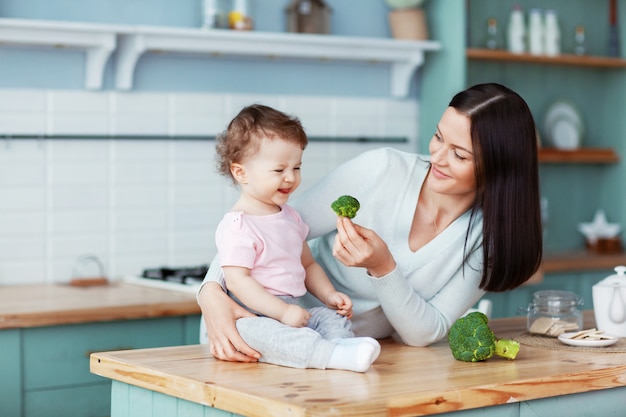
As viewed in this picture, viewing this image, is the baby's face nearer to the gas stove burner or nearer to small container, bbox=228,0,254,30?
the gas stove burner

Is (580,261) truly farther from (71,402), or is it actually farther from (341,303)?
(341,303)

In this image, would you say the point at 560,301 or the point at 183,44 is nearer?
the point at 560,301

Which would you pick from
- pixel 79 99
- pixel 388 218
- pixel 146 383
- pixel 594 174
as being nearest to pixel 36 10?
Result: pixel 79 99

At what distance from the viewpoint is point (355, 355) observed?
82.5 inches

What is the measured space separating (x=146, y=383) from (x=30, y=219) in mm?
2041

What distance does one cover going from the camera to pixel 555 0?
5422 mm

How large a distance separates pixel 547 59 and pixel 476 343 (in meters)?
2.99

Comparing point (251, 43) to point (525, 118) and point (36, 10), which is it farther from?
point (525, 118)

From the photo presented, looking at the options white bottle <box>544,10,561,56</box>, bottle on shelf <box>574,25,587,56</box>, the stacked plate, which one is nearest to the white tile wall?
white bottle <box>544,10,561,56</box>

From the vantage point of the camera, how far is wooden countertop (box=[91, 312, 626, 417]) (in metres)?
1.83

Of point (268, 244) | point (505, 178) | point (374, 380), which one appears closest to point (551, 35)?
point (505, 178)

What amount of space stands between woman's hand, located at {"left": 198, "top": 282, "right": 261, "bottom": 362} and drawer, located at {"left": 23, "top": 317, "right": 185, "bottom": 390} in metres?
1.17

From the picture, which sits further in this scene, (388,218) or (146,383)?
(388,218)

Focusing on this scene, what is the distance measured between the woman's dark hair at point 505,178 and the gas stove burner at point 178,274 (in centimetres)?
157
